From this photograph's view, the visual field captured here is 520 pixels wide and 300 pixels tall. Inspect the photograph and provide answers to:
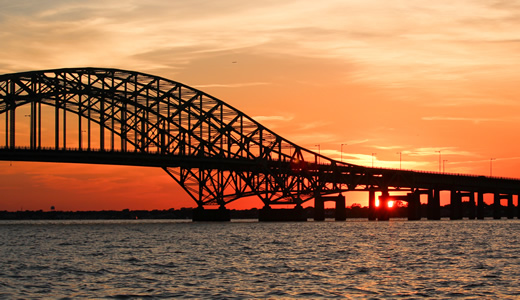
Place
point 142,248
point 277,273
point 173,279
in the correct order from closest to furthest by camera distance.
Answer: point 173,279 < point 277,273 < point 142,248

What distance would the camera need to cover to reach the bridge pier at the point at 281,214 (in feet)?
576

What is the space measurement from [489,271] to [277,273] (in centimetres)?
1293

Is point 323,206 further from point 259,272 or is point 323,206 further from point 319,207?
point 259,272

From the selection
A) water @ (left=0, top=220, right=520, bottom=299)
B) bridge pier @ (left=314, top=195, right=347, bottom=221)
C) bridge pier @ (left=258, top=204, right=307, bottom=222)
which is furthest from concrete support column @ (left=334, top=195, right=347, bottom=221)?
water @ (left=0, top=220, right=520, bottom=299)

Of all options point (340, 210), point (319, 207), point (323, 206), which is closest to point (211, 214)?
point (319, 207)

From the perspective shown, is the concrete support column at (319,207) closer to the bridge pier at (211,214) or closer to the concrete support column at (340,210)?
the concrete support column at (340,210)

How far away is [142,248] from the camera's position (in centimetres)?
7200

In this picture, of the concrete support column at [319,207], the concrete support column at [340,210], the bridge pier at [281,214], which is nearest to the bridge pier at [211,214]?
the bridge pier at [281,214]

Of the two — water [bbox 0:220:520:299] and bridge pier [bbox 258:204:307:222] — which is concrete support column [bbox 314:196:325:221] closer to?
bridge pier [bbox 258:204:307:222]

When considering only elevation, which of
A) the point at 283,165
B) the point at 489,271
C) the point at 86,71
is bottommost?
the point at 489,271

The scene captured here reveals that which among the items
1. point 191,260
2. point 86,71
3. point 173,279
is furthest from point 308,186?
point 173,279

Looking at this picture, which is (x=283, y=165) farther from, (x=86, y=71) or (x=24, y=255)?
(x=24, y=255)

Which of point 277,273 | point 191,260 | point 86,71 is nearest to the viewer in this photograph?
point 277,273

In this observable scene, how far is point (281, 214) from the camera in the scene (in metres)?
176
